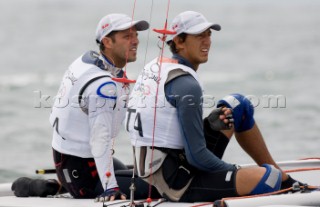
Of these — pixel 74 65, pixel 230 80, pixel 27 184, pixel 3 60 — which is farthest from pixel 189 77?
pixel 3 60

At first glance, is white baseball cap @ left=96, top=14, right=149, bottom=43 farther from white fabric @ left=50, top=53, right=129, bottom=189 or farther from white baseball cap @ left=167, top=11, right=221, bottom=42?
white baseball cap @ left=167, top=11, right=221, bottom=42

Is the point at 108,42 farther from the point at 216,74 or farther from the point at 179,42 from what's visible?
the point at 216,74

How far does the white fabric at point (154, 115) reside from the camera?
19.4 feet

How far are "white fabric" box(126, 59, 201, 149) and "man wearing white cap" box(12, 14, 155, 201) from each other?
0.67 feet

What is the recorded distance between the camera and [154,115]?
5926 millimetres

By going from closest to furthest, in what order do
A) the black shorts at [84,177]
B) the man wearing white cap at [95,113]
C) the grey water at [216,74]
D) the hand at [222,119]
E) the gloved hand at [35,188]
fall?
the hand at [222,119] < the man wearing white cap at [95,113] < the black shorts at [84,177] < the gloved hand at [35,188] < the grey water at [216,74]

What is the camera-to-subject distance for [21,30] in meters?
38.8

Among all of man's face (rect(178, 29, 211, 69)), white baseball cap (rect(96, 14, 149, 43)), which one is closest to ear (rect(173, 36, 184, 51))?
man's face (rect(178, 29, 211, 69))

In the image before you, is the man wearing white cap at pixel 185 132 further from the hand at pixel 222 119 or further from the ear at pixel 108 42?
the ear at pixel 108 42

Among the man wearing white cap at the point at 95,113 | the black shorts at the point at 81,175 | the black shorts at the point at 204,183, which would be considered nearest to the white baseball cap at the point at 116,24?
the man wearing white cap at the point at 95,113

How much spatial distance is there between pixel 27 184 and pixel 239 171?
4.67ft

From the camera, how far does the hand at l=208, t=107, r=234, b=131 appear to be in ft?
19.7

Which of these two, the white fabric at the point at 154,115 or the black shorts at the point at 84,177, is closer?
the white fabric at the point at 154,115

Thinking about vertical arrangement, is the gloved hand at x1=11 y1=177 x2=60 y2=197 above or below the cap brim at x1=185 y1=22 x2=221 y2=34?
below
